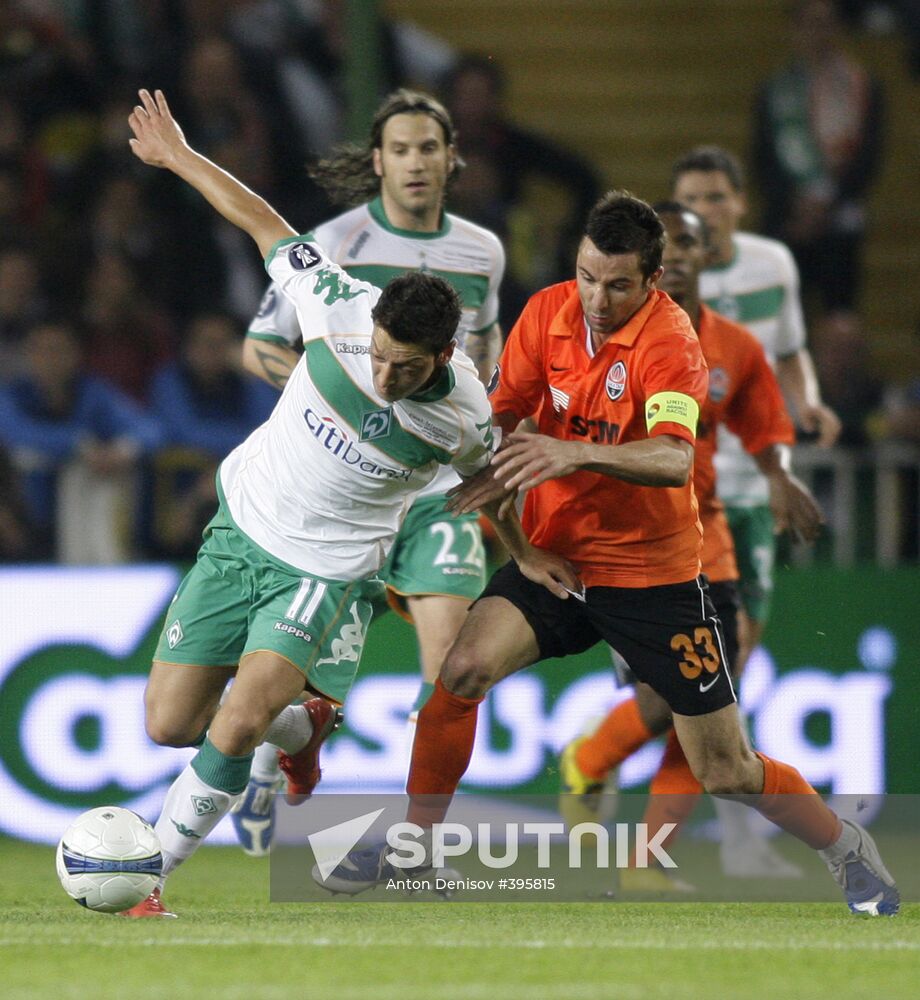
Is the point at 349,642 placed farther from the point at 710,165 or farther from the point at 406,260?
the point at 710,165

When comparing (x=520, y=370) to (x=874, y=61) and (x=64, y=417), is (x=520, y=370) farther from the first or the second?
(x=874, y=61)

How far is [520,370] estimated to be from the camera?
5535 millimetres

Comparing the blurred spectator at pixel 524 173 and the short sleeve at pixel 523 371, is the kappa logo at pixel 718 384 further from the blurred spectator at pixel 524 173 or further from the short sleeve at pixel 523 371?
the blurred spectator at pixel 524 173

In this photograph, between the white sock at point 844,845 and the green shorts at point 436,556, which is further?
the green shorts at point 436,556

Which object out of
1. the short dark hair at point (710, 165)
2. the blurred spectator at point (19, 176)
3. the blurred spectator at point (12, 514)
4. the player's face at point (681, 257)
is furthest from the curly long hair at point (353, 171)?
the blurred spectator at point (19, 176)

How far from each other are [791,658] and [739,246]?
186 centimetres

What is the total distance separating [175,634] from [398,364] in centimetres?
112

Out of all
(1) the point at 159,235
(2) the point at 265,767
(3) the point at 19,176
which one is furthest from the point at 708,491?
(3) the point at 19,176

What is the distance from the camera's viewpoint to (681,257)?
20.6ft

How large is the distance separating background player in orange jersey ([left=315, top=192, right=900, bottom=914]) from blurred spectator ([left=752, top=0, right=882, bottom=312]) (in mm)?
6580

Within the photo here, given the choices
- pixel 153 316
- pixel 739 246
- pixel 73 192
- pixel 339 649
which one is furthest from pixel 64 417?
pixel 339 649

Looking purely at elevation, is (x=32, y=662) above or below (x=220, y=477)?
below

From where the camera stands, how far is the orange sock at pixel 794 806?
551 cm

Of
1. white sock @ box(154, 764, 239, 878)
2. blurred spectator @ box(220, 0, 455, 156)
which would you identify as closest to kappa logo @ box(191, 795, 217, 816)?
white sock @ box(154, 764, 239, 878)
